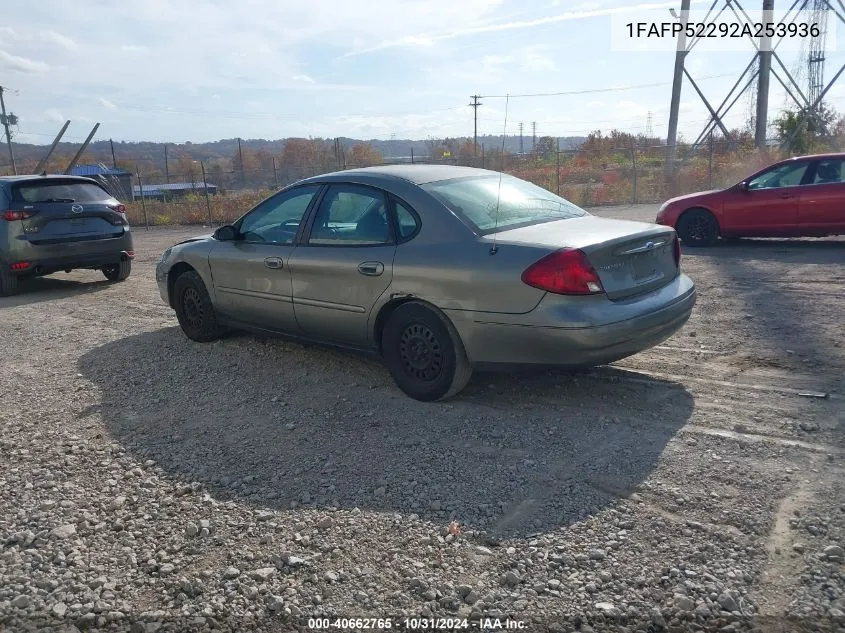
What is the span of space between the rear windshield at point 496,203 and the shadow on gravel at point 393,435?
1.18 metres

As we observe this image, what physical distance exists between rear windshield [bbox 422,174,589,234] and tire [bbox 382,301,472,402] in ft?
2.31

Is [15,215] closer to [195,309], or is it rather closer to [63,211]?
[63,211]

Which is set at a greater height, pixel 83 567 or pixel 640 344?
pixel 640 344

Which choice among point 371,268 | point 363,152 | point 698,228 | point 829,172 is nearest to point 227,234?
point 371,268

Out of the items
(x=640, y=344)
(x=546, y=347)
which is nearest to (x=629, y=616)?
(x=546, y=347)

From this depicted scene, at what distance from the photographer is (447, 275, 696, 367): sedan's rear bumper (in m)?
4.43

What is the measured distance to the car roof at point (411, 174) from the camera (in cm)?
541

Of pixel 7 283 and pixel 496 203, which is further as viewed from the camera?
pixel 7 283

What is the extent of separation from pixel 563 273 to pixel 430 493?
5.04 ft

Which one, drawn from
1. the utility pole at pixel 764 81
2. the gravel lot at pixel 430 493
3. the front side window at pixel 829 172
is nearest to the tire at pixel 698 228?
the front side window at pixel 829 172

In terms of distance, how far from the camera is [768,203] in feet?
38.1

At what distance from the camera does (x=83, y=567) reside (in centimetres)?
330

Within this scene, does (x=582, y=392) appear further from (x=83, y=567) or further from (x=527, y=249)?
(x=83, y=567)

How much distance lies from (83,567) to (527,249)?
2.90 meters
